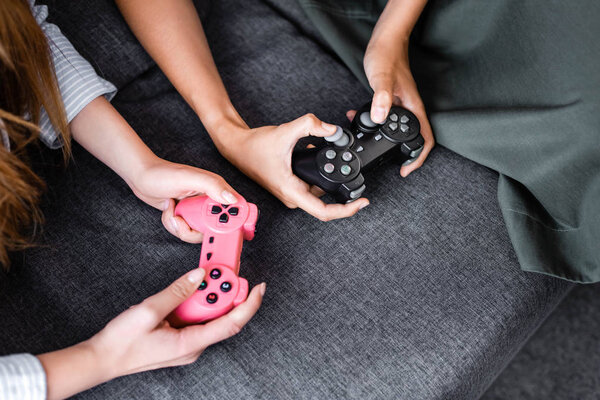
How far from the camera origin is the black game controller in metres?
0.68

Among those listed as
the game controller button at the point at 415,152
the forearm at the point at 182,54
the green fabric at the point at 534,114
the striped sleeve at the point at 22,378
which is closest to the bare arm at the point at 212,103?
the forearm at the point at 182,54

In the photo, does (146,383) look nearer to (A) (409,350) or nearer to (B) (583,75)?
(A) (409,350)

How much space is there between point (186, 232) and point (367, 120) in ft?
0.98

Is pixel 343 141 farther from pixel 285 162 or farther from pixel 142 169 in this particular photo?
pixel 142 169

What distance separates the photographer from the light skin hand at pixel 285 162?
68cm

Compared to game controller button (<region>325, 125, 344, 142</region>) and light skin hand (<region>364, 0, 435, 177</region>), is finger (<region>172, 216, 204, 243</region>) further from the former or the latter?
light skin hand (<region>364, 0, 435, 177</region>)

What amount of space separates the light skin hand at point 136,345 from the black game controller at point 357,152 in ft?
0.64

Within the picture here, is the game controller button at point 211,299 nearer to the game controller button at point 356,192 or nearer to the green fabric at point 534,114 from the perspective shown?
the game controller button at point 356,192

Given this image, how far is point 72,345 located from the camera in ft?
2.07

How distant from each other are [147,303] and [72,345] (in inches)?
5.2

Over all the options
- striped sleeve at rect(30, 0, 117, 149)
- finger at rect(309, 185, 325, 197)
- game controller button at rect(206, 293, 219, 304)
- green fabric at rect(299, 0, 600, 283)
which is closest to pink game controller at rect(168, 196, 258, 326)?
game controller button at rect(206, 293, 219, 304)

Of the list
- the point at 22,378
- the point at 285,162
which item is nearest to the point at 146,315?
the point at 22,378

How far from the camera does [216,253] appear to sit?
2.13ft

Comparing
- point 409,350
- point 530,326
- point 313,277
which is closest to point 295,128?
point 313,277
